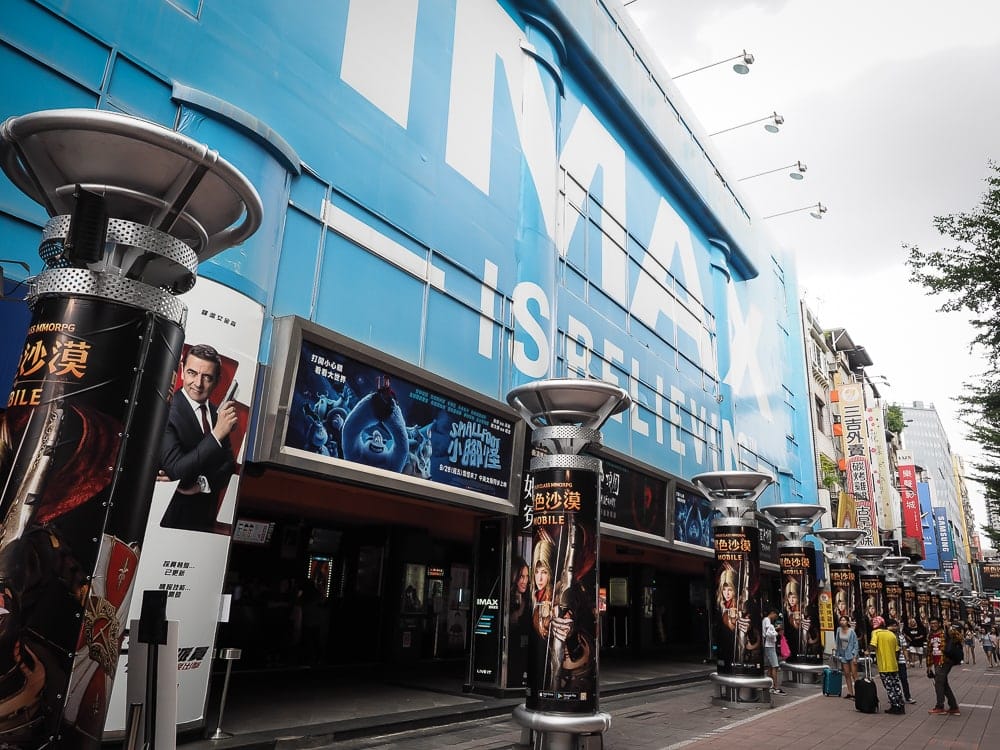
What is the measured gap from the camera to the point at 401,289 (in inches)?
488

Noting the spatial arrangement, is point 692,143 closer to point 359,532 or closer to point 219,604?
point 359,532

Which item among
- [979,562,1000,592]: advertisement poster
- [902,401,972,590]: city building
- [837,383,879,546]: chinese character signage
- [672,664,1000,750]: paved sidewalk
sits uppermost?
[902,401,972,590]: city building

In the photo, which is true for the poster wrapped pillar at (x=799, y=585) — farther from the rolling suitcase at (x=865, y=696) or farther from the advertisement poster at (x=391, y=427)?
the advertisement poster at (x=391, y=427)

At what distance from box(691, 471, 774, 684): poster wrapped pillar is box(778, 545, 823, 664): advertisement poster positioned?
16.2ft

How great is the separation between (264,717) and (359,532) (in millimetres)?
7489

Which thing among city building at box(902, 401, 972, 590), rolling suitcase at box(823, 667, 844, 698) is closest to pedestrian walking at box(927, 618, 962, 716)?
rolling suitcase at box(823, 667, 844, 698)

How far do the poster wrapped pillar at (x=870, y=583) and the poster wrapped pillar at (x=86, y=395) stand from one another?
2932 centimetres

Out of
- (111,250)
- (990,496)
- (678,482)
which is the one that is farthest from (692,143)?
(111,250)

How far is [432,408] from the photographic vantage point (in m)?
12.1

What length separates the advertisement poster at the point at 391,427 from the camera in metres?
9.79

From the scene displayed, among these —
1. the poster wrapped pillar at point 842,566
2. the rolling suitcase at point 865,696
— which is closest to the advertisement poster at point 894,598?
the poster wrapped pillar at point 842,566

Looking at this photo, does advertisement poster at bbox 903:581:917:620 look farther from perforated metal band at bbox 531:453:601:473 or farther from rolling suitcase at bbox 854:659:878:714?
perforated metal band at bbox 531:453:601:473

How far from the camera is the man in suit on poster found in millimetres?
7926

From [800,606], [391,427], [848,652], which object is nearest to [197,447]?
[391,427]
